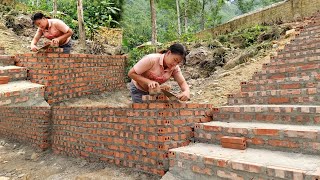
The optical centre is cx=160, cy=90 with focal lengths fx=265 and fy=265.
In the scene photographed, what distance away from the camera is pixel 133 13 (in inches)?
1626

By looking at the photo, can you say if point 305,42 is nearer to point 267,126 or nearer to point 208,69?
point 208,69

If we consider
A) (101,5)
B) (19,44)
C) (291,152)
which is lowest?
(291,152)

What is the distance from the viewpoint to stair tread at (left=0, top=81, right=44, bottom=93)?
161 inches

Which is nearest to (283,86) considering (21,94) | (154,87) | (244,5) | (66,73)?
(154,87)

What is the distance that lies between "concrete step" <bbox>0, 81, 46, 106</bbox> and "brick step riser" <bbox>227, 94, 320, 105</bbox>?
3.22 m

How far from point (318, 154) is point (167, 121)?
1496mm

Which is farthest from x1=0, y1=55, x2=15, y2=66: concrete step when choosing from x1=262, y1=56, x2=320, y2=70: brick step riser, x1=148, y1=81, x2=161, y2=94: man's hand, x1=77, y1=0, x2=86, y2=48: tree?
x1=262, y1=56, x2=320, y2=70: brick step riser

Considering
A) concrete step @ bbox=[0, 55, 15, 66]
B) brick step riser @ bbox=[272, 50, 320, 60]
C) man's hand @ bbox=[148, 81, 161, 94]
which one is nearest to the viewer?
man's hand @ bbox=[148, 81, 161, 94]

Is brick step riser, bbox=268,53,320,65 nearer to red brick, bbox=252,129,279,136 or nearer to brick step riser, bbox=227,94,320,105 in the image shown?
brick step riser, bbox=227,94,320,105

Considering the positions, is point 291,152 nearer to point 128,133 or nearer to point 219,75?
point 128,133

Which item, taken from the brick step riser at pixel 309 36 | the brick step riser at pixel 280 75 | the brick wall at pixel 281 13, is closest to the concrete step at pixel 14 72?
the brick step riser at pixel 280 75

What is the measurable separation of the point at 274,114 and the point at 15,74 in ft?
13.6

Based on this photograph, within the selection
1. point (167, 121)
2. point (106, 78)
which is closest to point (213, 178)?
point (167, 121)

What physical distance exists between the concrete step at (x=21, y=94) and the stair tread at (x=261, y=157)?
2.68 m
